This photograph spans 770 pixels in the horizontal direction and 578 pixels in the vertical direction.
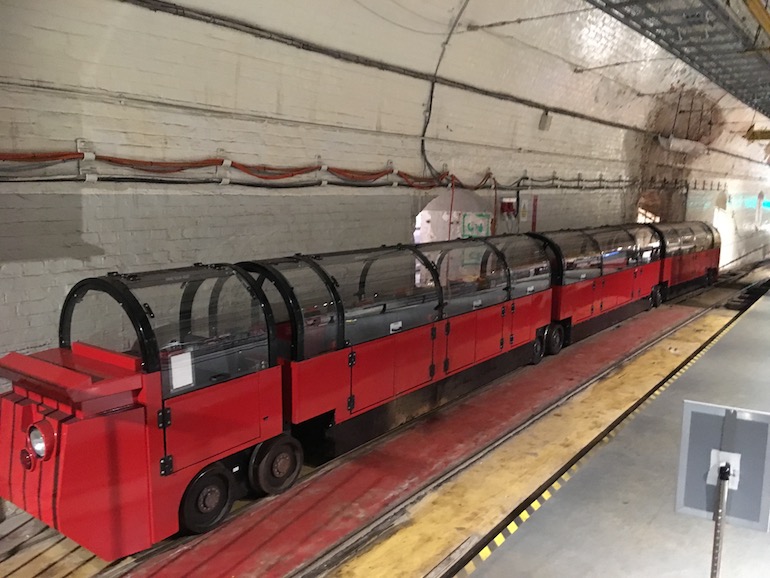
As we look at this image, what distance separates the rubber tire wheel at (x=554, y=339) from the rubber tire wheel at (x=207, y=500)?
6224mm

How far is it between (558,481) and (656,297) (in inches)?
377

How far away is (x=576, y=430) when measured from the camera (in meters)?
6.64

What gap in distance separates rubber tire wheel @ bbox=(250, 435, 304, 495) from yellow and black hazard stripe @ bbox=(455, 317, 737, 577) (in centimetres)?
183

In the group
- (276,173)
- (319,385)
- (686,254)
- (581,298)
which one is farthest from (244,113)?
(686,254)

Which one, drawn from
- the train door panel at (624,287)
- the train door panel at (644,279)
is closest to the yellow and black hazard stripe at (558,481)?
the train door panel at (624,287)

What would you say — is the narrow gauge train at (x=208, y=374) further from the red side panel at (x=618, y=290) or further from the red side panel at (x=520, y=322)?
the red side panel at (x=618, y=290)

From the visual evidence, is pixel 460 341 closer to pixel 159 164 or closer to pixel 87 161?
pixel 159 164

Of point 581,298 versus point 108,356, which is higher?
point 108,356

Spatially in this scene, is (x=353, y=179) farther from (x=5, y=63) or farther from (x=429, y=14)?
(x=5, y=63)

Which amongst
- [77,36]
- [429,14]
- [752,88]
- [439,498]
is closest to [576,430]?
[439,498]

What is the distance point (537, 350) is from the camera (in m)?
9.18

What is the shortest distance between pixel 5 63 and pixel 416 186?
5704 mm

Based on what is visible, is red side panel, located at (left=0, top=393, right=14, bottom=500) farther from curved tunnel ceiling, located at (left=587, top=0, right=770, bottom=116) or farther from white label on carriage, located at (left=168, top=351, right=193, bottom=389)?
curved tunnel ceiling, located at (left=587, top=0, right=770, bottom=116)

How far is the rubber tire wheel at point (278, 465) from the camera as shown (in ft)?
16.6
